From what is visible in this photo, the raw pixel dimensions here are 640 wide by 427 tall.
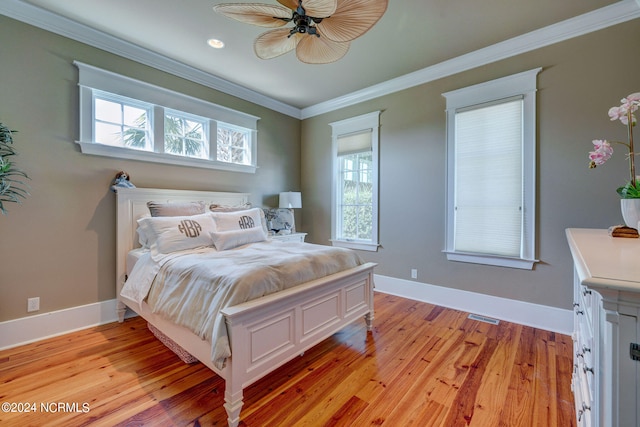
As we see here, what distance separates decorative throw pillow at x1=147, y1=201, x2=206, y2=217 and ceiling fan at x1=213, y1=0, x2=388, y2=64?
5.69ft

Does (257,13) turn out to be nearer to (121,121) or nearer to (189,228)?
(189,228)

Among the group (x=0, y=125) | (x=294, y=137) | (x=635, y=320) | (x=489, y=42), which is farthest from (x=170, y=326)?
(x=489, y=42)

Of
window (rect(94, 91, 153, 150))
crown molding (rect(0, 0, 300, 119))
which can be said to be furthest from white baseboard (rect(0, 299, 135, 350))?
crown molding (rect(0, 0, 300, 119))

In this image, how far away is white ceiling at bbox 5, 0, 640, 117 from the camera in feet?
7.38

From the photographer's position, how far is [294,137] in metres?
4.72

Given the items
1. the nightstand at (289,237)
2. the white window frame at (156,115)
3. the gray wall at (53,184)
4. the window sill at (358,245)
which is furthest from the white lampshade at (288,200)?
the gray wall at (53,184)

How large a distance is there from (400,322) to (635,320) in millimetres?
2264

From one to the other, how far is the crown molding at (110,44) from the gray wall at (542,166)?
2.08m

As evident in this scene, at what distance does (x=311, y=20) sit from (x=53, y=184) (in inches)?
105

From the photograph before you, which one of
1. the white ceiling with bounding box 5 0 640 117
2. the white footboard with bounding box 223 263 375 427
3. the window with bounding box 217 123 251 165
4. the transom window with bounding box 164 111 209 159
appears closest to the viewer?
the white footboard with bounding box 223 263 375 427

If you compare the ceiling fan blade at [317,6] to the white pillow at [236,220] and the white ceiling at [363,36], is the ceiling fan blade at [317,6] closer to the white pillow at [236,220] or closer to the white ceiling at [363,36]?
the white ceiling at [363,36]

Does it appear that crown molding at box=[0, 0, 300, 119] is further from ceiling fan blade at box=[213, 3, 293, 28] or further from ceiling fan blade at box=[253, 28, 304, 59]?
ceiling fan blade at box=[213, 3, 293, 28]

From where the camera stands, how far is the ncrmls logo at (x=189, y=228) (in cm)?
252

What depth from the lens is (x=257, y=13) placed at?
5.65 ft
